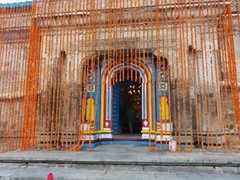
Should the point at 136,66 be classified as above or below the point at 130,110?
above

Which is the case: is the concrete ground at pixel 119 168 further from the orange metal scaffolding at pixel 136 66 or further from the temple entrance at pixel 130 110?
the temple entrance at pixel 130 110

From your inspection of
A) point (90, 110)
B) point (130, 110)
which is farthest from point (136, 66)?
point (130, 110)

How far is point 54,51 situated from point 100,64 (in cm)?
162

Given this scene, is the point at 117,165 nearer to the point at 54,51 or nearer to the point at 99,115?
the point at 99,115

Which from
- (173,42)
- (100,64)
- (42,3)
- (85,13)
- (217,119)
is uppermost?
(42,3)

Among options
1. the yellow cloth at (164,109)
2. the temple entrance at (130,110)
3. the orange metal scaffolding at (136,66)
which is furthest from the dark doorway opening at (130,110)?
the yellow cloth at (164,109)

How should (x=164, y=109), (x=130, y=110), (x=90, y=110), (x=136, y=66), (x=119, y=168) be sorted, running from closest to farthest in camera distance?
(x=119, y=168) → (x=164, y=109) → (x=90, y=110) → (x=136, y=66) → (x=130, y=110)

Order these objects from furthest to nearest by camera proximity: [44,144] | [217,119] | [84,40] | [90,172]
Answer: [84,40] → [44,144] → [217,119] → [90,172]

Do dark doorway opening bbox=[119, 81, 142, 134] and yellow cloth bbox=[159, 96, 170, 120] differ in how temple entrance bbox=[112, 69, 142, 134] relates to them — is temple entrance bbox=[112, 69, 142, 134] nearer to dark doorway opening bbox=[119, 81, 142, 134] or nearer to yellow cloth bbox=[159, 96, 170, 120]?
dark doorway opening bbox=[119, 81, 142, 134]

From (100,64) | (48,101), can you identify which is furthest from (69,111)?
(100,64)

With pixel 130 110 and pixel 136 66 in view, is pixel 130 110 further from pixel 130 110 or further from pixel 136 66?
pixel 136 66

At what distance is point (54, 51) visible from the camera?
7.75 meters

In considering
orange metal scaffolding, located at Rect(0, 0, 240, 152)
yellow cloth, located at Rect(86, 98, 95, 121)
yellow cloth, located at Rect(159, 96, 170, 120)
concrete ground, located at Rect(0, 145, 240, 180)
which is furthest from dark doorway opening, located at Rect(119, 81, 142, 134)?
concrete ground, located at Rect(0, 145, 240, 180)


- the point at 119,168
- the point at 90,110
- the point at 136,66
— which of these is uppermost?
the point at 136,66
